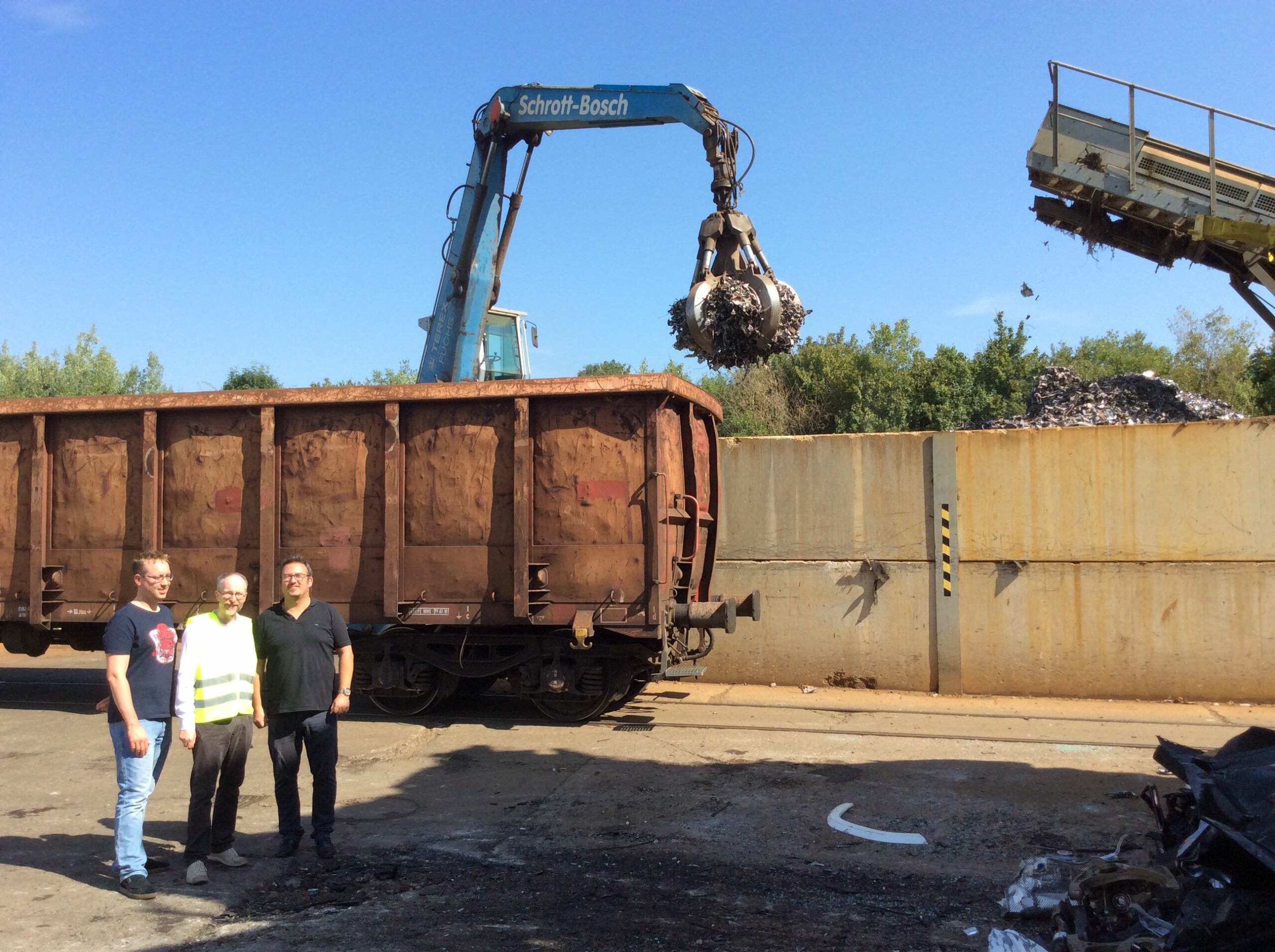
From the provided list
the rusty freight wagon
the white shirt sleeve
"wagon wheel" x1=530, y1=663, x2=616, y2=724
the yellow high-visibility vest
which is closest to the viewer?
the white shirt sleeve

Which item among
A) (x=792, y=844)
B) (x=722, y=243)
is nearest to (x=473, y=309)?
(x=722, y=243)

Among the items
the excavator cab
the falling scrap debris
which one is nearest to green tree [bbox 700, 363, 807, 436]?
the excavator cab

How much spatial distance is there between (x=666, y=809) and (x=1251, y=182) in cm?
1060

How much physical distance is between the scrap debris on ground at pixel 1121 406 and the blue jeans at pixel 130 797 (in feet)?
36.6

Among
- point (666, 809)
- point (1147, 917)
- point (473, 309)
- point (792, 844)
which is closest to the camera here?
point (1147, 917)

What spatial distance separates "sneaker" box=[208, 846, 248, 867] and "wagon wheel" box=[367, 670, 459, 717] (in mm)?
3775

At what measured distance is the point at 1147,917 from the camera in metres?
3.88

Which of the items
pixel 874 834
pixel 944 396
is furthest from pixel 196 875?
pixel 944 396

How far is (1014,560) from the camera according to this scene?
10195mm

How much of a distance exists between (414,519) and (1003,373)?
22.9m

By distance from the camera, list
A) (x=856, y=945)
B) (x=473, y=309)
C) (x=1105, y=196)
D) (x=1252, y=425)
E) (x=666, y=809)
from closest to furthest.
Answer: (x=856, y=945), (x=666, y=809), (x=1252, y=425), (x=473, y=309), (x=1105, y=196)

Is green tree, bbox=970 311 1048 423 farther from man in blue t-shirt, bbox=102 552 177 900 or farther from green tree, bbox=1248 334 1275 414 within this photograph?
man in blue t-shirt, bbox=102 552 177 900

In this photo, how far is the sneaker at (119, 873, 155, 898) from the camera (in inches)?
188

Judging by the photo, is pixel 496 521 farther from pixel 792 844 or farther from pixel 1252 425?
pixel 1252 425
